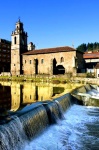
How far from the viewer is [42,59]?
60281 mm

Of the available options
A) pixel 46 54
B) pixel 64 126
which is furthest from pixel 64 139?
pixel 46 54

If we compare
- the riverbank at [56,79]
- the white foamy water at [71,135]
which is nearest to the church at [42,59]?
the riverbank at [56,79]

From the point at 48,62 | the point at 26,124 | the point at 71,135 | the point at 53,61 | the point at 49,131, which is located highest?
the point at 53,61

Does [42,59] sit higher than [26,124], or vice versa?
[42,59]

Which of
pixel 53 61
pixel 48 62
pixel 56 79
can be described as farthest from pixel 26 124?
pixel 48 62

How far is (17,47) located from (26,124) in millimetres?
54501

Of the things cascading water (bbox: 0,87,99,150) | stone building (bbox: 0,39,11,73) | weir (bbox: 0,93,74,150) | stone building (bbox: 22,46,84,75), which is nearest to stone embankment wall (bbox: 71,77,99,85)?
stone building (bbox: 22,46,84,75)

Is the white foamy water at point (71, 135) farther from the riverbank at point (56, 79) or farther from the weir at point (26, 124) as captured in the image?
the riverbank at point (56, 79)

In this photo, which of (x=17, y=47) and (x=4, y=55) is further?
(x=4, y=55)

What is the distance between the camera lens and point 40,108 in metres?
13.8

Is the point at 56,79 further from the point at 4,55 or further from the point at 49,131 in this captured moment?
the point at 4,55

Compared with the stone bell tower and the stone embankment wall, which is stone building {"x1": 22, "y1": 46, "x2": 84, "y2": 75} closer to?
the stone bell tower

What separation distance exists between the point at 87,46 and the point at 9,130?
151m

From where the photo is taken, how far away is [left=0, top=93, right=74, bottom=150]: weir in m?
9.44
